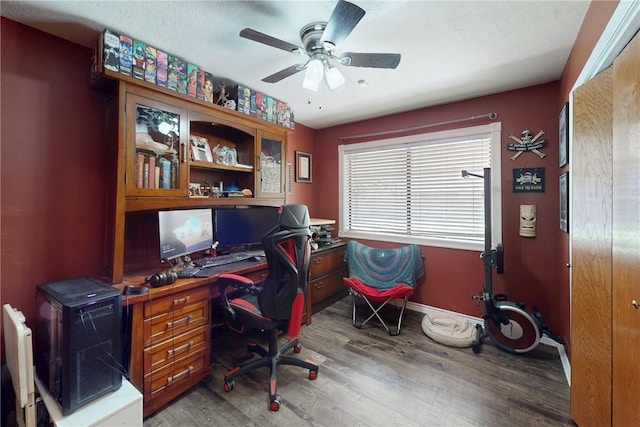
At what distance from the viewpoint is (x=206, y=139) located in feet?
8.52

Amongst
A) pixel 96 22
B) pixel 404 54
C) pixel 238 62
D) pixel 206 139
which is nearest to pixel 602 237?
pixel 404 54

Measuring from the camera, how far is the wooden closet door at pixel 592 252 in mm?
1353

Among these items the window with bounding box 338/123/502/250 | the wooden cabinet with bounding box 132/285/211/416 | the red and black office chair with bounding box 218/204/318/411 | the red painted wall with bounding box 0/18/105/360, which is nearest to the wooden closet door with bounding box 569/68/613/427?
the window with bounding box 338/123/502/250

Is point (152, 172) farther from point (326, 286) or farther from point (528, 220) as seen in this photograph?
point (528, 220)

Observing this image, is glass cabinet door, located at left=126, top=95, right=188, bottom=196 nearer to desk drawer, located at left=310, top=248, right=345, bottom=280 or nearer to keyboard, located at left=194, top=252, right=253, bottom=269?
keyboard, located at left=194, top=252, right=253, bottom=269

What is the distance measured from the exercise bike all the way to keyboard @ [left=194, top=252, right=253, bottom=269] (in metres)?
2.30

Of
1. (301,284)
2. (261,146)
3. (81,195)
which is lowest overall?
(301,284)

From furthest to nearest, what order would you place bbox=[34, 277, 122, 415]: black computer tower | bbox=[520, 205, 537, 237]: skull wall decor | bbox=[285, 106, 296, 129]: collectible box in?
bbox=[285, 106, 296, 129]: collectible box < bbox=[520, 205, 537, 237]: skull wall decor < bbox=[34, 277, 122, 415]: black computer tower

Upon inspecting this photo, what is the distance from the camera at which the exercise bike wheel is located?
2324 millimetres

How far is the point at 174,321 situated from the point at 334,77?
1970 mm

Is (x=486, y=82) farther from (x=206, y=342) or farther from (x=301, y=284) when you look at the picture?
(x=206, y=342)

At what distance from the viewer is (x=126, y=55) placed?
1.76 metres

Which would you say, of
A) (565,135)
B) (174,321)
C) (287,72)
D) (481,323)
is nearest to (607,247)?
(565,135)

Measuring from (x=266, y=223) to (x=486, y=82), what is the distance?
2618 mm
